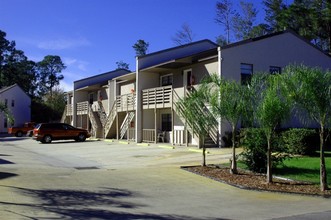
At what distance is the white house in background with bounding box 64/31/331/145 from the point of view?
85.3 ft

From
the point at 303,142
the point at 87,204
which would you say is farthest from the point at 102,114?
the point at 87,204

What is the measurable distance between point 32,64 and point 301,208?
90.1m

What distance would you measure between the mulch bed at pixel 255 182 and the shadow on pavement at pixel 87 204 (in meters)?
3.84

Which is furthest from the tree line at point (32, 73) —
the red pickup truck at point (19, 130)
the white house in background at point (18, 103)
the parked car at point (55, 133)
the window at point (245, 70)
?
the window at point (245, 70)

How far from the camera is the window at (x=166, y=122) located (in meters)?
31.4

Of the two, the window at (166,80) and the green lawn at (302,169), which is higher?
the window at (166,80)

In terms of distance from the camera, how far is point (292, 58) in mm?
28266

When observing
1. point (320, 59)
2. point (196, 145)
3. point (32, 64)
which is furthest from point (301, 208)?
point (32, 64)

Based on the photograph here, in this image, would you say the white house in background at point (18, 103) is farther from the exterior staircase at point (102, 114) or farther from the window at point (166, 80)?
the window at point (166, 80)

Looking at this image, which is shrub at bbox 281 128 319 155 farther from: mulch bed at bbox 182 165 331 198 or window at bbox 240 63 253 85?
window at bbox 240 63 253 85

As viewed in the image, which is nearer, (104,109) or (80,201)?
(80,201)

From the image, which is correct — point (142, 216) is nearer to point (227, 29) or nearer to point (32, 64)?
point (227, 29)

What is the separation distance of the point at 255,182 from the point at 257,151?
6.09 feet

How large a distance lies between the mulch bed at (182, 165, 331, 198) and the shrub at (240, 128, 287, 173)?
370mm
